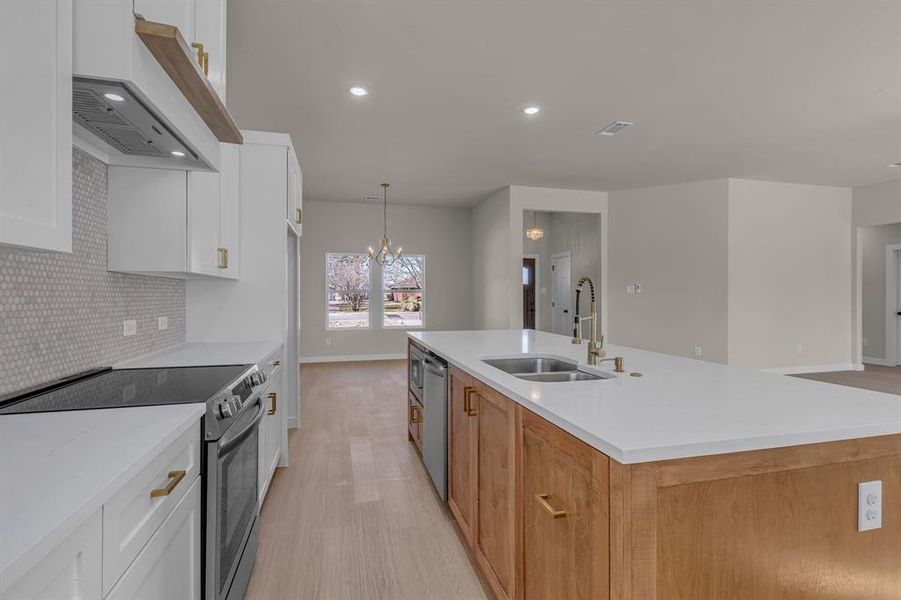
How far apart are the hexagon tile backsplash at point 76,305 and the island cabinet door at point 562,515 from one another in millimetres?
1603

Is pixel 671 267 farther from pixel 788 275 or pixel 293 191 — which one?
pixel 293 191

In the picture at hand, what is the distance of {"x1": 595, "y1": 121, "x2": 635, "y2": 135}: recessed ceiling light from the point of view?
4156 mm

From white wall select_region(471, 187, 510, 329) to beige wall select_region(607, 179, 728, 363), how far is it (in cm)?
176

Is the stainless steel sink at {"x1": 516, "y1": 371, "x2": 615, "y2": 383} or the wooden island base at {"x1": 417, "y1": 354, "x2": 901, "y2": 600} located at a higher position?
the stainless steel sink at {"x1": 516, "y1": 371, "x2": 615, "y2": 383}

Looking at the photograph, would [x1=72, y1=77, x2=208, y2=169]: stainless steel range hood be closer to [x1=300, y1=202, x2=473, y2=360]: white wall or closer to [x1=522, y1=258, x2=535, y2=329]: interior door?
[x1=300, y1=202, x2=473, y2=360]: white wall

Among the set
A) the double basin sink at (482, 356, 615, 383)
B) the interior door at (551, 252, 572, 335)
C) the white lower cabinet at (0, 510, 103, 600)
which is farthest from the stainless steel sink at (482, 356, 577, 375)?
the interior door at (551, 252, 572, 335)

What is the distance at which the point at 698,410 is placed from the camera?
4.03 ft

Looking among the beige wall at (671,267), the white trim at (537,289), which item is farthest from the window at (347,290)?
the beige wall at (671,267)

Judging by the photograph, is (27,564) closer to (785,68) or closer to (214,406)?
(214,406)

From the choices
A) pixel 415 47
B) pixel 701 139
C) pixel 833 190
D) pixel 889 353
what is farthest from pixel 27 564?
pixel 889 353

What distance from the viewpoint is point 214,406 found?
1.37m

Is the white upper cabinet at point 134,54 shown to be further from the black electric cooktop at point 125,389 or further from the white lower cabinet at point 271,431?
the white lower cabinet at point 271,431

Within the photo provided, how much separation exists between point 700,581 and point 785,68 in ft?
11.9

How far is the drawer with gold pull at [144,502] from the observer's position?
81 centimetres
